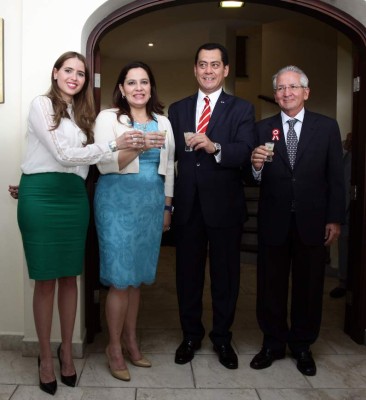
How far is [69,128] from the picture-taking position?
249 centimetres

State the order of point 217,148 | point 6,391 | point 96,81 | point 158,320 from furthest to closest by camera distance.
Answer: point 158,320 < point 96,81 < point 217,148 < point 6,391

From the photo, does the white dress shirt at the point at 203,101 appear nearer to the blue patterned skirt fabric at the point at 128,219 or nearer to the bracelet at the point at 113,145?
the blue patterned skirt fabric at the point at 128,219

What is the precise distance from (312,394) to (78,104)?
2.02m

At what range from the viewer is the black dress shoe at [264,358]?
9.52ft

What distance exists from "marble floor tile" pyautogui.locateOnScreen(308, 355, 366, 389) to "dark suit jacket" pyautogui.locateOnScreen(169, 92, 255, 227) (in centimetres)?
102

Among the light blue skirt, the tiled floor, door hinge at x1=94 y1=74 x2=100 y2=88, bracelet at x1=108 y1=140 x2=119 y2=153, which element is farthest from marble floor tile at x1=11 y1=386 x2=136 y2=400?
door hinge at x1=94 y1=74 x2=100 y2=88

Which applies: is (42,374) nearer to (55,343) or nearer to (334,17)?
(55,343)

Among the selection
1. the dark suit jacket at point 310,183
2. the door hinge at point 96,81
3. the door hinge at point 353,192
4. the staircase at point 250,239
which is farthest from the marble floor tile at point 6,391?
the staircase at point 250,239

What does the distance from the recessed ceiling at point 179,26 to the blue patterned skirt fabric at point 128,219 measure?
428 cm

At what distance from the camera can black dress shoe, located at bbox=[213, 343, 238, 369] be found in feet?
9.51

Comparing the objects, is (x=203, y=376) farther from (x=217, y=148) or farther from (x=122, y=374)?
(x=217, y=148)

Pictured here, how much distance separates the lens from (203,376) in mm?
2783

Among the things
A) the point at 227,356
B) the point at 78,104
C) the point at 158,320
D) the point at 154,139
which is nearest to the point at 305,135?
the point at 154,139

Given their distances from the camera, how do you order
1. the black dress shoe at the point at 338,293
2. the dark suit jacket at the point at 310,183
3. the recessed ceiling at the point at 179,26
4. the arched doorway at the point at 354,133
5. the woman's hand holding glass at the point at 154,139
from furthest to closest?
the recessed ceiling at the point at 179,26, the black dress shoe at the point at 338,293, the arched doorway at the point at 354,133, the dark suit jacket at the point at 310,183, the woman's hand holding glass at the point at 154,139
